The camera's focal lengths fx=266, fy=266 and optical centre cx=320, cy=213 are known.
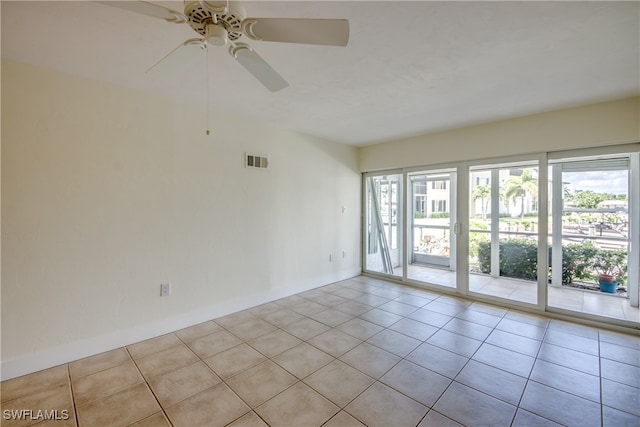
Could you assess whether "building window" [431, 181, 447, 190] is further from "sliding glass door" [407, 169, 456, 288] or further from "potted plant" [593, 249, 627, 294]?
"potted plant" [593, 249, 627, 294]

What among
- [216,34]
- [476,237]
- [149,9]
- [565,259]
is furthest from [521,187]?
[149,9]

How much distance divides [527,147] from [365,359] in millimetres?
3358

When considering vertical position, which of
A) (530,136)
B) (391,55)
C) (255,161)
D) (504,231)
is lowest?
(504,231)

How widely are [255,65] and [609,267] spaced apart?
16.0 ft

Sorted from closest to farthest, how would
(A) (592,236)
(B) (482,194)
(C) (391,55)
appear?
(C) (391,55) → (A) (592,236) → (B) (482,194)

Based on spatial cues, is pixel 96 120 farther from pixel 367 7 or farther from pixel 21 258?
pixel 367 7

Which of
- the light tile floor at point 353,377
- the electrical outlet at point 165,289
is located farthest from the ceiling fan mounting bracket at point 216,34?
the electrical outlet at point 165,289

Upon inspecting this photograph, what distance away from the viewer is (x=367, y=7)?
1.62 metres

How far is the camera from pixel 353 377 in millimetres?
2219

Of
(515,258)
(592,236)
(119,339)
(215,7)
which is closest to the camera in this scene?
(215,7)

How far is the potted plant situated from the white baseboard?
437 cm

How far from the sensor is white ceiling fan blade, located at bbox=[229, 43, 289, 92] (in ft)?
4.87

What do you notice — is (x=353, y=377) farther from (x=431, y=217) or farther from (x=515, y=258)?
(x=431, y=217)

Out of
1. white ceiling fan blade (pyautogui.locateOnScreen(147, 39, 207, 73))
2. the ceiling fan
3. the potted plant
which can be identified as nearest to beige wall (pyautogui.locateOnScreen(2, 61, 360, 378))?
white ceiling fan blade (pyautogui.locateOnScreen(147, 39, 207, 73))
